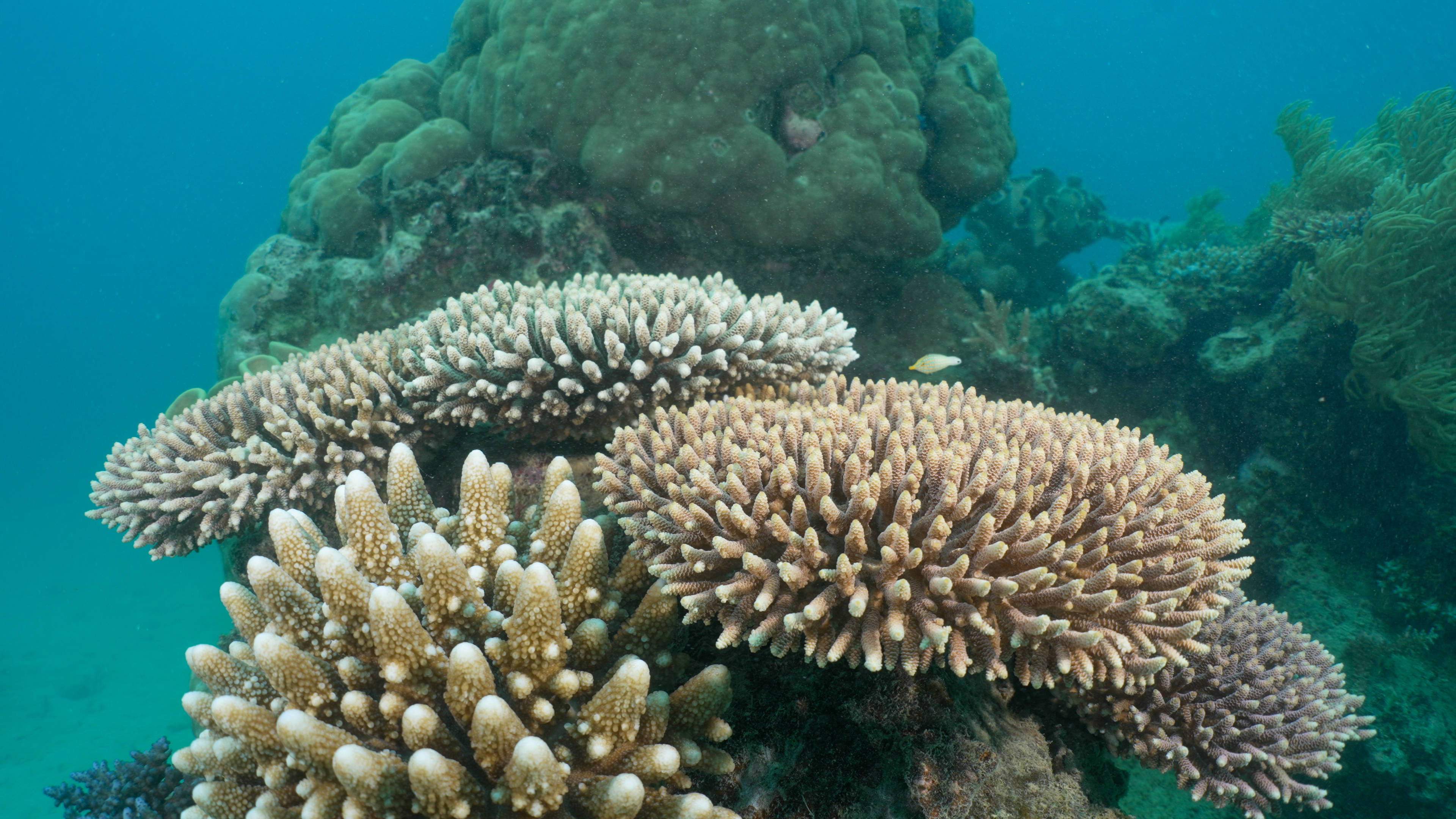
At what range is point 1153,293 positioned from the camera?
27.0ft

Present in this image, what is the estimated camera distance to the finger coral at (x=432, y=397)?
11.2 feet

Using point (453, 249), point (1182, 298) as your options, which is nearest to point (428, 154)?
point (453, 249)

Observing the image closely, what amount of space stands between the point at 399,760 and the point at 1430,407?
9215 mm

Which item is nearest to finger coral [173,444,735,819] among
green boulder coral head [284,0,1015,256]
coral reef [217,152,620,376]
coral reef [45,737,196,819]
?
coral reef [45,737,196,819]

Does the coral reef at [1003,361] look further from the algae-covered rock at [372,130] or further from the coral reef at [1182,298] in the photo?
the algae-covered rock at [372,130]

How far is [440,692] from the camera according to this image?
2129 mm

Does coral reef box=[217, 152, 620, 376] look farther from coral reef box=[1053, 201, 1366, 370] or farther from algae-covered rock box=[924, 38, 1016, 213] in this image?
coral reef box=[1053, 201, 1366, 370]

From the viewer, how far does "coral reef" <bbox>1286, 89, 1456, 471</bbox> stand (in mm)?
6629

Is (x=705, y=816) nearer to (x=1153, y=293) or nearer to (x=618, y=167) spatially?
(x=618, y=167)

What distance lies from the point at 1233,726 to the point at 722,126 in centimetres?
688

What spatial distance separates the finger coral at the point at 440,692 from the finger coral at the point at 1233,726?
1770mm

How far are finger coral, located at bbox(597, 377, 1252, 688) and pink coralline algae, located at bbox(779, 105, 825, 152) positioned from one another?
6.16m

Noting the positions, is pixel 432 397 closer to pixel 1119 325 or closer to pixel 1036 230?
pixel 1119 325

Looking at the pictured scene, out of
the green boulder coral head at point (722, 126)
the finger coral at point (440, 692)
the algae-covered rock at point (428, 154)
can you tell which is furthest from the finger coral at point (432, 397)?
the algae-covered rock at point (428, 154)
